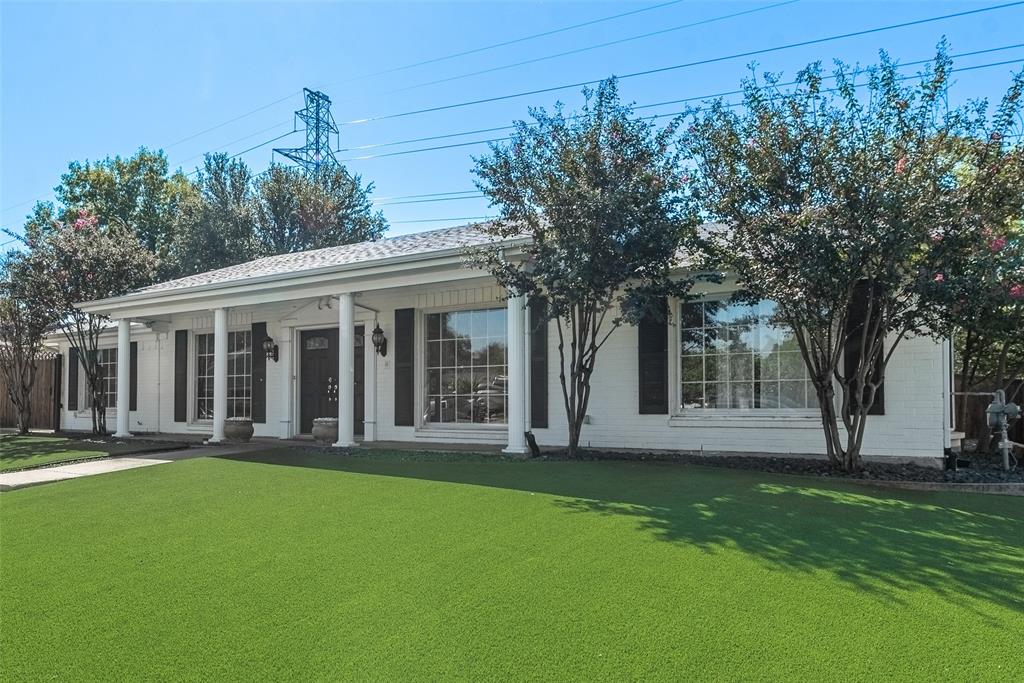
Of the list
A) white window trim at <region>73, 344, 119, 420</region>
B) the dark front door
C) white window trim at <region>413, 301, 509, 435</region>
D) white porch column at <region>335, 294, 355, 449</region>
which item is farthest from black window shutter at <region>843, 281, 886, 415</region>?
white window trim at <region>73, 344, 119, 420</region>

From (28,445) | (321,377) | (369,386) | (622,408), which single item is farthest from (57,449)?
(622,408)

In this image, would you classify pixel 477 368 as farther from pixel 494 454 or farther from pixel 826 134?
pixel 826 134

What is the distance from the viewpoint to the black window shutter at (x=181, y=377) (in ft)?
47.9

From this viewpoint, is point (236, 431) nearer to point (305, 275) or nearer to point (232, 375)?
point (232, 375)

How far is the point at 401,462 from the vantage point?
882 cm

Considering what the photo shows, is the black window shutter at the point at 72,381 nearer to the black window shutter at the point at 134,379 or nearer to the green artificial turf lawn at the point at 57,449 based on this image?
the black window shutter at the point at 134,379

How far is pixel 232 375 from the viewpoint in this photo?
46.5 feet

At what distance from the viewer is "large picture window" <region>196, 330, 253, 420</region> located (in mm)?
13992

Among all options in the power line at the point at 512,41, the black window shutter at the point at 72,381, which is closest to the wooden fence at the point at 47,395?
the black window shutter at the point at 72,381

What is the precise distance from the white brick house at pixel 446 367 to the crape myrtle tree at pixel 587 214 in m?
0.57

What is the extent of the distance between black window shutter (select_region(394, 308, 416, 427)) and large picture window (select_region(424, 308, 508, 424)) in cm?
26

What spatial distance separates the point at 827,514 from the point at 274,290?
9347 millimetres

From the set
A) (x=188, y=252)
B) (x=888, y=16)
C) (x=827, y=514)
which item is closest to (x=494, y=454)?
(x=827, y=514)

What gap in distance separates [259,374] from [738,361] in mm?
9301
